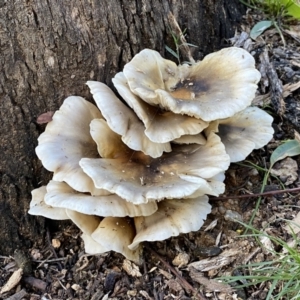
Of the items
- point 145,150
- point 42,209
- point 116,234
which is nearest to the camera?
point 145,150

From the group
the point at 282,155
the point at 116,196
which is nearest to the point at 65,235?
the point at 116,196

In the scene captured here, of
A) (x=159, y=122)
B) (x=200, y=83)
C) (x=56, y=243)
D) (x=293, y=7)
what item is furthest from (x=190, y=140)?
(x=293, y=7)

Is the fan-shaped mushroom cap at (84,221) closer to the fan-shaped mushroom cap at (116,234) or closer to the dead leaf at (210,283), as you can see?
the fan-shaped mushroom cap at (116,234)

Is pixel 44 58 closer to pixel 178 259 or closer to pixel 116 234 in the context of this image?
pixel 116 234

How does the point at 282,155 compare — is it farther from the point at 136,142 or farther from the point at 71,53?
the point at 71,53

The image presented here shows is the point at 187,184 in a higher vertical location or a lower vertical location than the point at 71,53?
lower

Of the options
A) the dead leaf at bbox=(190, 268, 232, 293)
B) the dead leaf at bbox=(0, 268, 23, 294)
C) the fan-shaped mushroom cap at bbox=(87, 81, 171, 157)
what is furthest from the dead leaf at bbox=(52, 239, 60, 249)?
the fan-shaped mushroom cap at bbox=(87, 81, 171, 157)

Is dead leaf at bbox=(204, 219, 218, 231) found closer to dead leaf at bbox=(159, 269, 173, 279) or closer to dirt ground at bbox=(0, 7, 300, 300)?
dirt ground at bbox=(0, 7, 300, 300)
